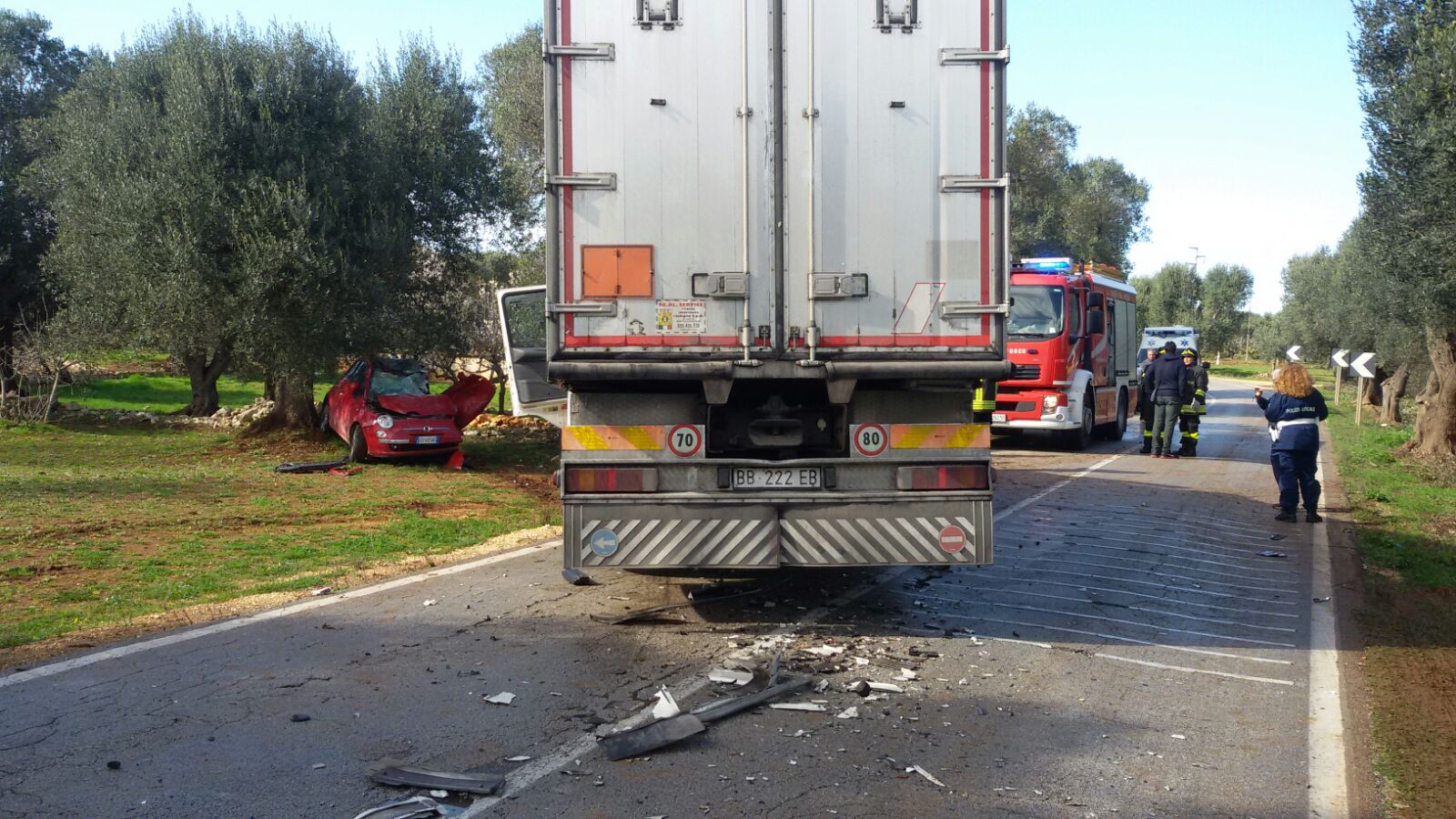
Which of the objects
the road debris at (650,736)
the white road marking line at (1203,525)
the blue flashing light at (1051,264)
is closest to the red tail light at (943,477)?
the road debris at (650,736)

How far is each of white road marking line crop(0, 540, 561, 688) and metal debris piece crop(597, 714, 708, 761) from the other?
307 centimetres

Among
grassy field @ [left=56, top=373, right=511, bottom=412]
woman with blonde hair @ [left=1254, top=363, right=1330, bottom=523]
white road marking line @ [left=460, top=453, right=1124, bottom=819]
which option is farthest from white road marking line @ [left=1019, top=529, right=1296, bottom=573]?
grassy field @ [left=56, top=373, right=511, bottom=412]

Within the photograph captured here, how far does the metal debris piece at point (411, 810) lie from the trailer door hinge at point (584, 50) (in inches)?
155

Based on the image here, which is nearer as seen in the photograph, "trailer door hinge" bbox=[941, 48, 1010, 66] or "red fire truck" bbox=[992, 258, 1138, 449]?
"trailer door hinge" bbox=[941, 48, 1010, 66]

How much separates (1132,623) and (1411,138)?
27.7 feet

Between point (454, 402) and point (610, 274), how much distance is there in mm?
11889

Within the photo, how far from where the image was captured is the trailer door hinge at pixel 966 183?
626 cm

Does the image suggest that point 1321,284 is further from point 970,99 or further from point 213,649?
point 213,649

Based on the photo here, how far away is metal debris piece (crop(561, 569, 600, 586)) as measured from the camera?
26.2 feet

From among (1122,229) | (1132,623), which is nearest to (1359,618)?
(1132,623)

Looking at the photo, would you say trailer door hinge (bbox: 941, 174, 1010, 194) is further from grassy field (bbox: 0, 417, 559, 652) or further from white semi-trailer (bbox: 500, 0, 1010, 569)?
grassy field (bbox: 0, 417, 559, 652)

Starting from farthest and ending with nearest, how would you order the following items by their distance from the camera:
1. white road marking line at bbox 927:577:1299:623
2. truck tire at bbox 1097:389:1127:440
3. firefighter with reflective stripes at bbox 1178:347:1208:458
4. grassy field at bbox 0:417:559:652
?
truck tire at bbox 1097:389:1127:440 → firefighter with reflective stripes at bbox 1178:347:1208:458 → grassy field at bbox 0:417:559:652 → white road marking line at bbox 927:577:1299:623

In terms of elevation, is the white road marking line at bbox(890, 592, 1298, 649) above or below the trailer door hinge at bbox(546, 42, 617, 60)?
below

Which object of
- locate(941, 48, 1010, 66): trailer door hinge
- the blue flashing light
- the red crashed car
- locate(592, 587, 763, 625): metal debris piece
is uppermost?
locate(941, 48, 1010, 66): trailer door hinge
